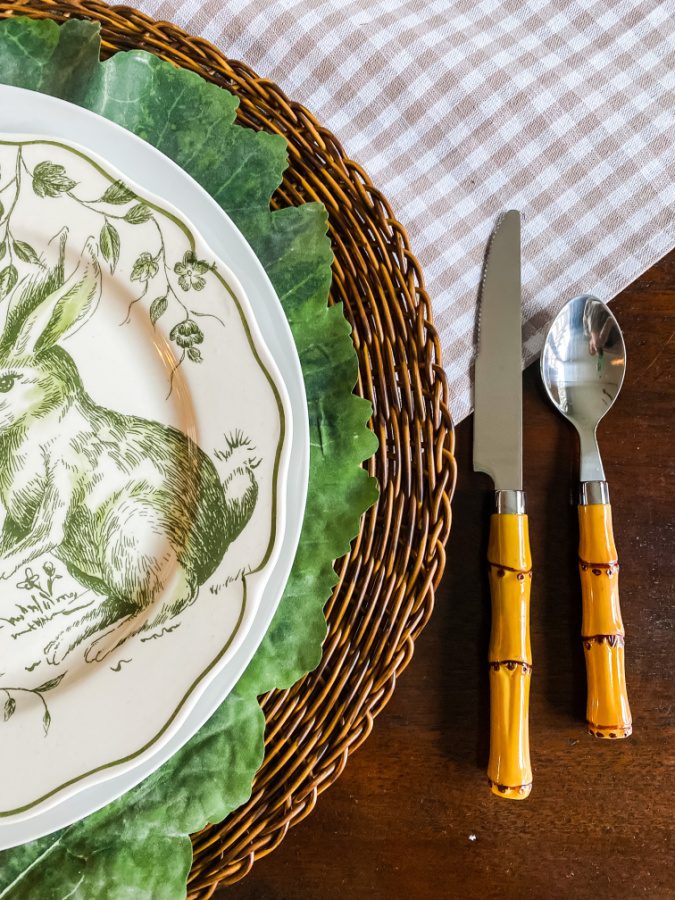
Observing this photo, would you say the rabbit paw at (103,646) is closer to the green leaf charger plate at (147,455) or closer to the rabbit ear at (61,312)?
the green leaf charger plate at (147,455)

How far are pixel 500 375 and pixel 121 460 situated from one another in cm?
35

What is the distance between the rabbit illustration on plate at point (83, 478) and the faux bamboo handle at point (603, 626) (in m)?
0.37

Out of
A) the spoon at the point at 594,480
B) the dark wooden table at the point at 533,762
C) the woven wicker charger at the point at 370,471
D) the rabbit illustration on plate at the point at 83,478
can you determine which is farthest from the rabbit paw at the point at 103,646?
the spoon at the point at 594,480

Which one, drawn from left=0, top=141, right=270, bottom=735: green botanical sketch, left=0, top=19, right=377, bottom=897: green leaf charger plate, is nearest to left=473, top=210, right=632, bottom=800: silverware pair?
left=0, top=19, right=377, bottom=897: green leaf charger plate

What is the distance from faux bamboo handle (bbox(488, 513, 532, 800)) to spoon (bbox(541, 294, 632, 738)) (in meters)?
0.06

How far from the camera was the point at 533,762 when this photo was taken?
676mm

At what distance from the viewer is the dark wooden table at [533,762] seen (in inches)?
26.5

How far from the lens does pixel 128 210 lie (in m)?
0.49

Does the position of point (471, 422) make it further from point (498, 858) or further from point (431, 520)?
point (498, 858)

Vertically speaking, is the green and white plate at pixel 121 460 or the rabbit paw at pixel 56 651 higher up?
the green and white plate at pixel 121 460

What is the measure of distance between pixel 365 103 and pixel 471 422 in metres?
0.33

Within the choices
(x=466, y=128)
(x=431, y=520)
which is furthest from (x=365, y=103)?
(x=431, y=520)

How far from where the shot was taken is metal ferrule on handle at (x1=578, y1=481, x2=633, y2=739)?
640 millimetres

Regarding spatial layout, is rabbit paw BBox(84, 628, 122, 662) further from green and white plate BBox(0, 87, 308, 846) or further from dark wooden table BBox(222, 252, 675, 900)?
dark wooden table BBox(222, 252, 675, 900)
